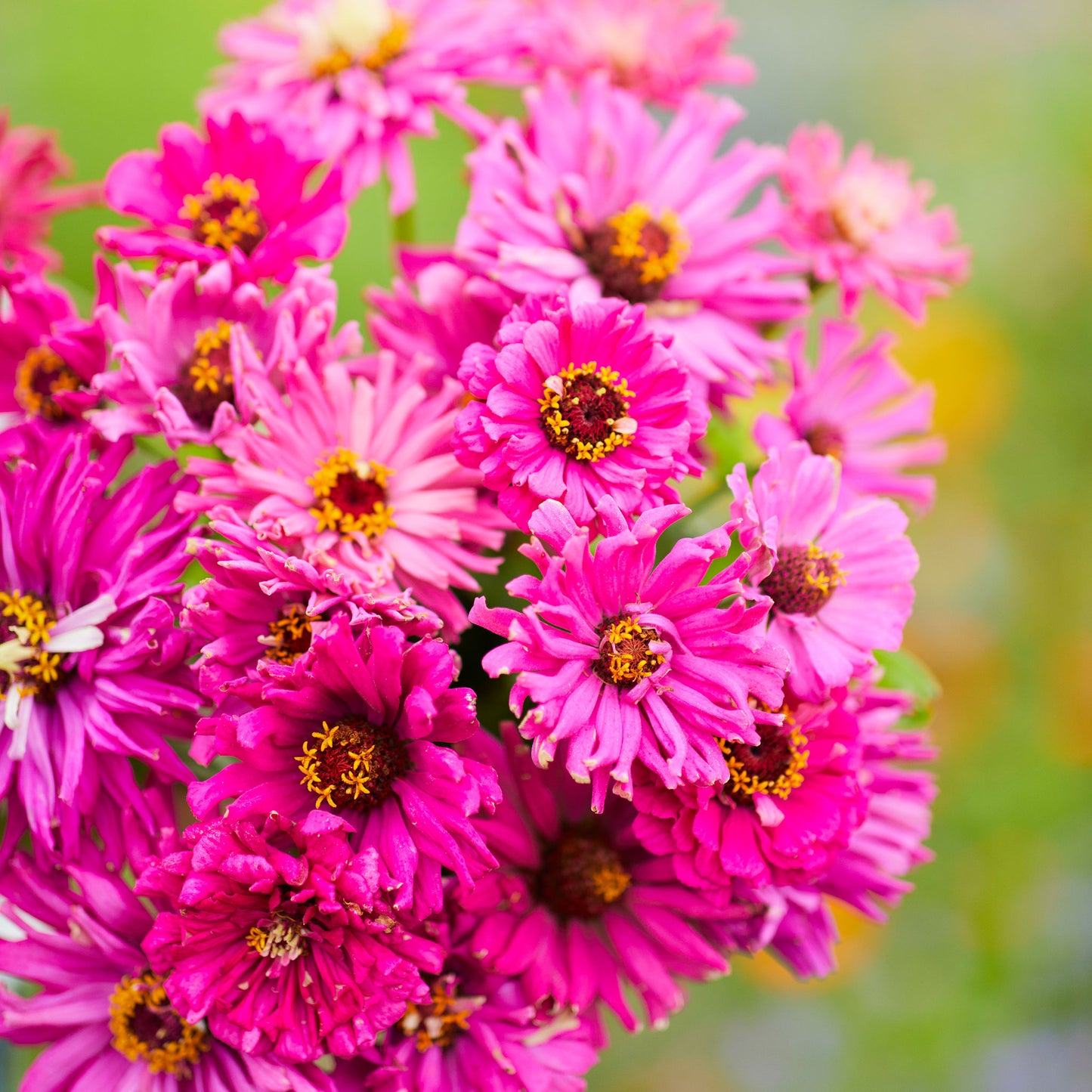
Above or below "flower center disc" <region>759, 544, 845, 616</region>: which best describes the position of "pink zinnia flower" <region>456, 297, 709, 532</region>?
above

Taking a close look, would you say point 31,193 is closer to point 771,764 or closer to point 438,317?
point 438,317

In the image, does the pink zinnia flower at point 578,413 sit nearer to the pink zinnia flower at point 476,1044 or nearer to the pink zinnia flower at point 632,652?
the pink zinnia flower at point 632,652

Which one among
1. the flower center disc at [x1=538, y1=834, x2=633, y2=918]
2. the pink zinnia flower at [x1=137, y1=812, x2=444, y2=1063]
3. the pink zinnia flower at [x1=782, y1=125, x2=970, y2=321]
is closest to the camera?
the pink zinnia flower at [x1=137, y1=812, x2=444, y2=1063]

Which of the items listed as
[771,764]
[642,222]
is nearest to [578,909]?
[771,764]

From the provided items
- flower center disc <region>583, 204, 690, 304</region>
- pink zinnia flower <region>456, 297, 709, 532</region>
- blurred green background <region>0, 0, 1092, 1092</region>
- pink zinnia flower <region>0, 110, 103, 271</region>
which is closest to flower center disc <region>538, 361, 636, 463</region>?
pink zinnia flower <region>456, 297, 709, 532</region>

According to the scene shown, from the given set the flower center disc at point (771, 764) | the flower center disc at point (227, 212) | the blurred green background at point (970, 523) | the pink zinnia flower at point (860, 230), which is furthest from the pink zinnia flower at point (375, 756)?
the blurred green background at point (970, 523)

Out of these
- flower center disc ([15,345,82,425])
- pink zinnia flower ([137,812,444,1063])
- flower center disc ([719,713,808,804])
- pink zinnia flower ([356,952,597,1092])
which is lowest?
pink zinnia flower ([356,952,597,1092])

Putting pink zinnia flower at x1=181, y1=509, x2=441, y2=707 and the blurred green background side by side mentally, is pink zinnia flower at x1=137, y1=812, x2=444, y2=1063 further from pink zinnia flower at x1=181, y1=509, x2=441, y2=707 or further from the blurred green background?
the blurred green background
